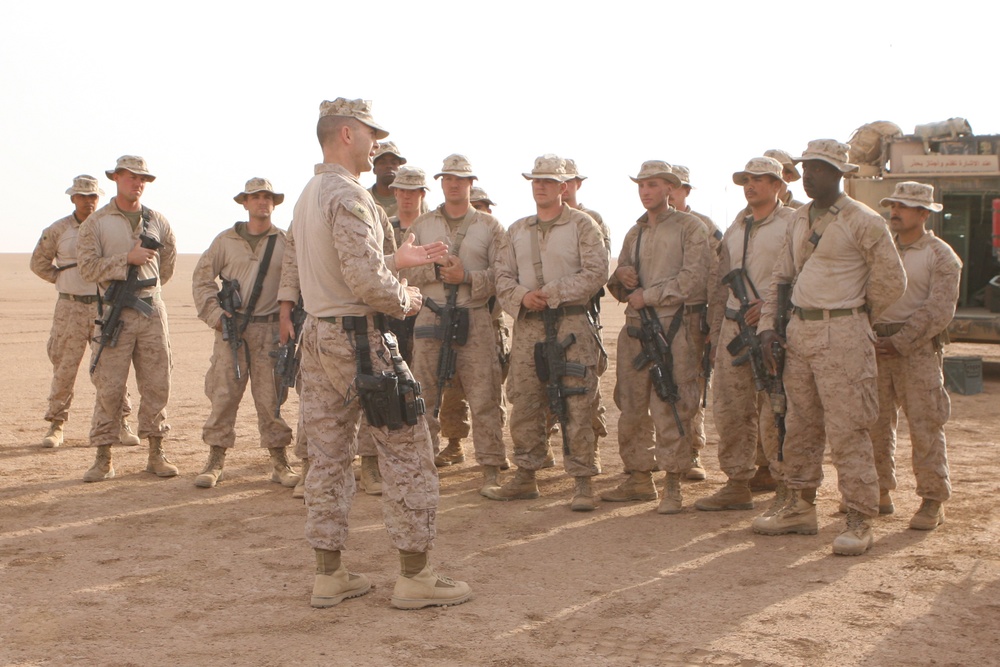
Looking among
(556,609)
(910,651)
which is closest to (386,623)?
(556,609)

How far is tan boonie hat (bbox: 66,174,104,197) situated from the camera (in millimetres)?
9656

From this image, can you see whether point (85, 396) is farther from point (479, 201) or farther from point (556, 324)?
point (556, 324)

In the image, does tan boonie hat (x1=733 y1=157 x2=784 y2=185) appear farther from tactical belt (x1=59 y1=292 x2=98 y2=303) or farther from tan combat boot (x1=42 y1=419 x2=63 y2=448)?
tan combat boot (x1=42 y1=419 x2=63 y2=448)

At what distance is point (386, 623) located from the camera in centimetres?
492

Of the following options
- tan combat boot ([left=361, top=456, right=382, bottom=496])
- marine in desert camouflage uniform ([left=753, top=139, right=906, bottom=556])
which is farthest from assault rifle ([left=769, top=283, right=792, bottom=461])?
tan combat boot ([left=361, top=456, right=382, bottom=496])

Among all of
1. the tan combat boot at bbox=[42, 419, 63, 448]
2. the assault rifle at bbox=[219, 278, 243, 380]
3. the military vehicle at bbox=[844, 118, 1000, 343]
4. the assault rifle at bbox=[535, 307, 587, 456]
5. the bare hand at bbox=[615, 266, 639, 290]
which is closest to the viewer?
the assault rifle at bbox=[535, 307, 587, 456]

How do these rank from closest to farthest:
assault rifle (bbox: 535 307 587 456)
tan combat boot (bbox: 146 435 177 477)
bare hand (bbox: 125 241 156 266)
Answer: assault rifle (bbox: 535 307 587 456), bare hand (bbox: 125 241 156 266), tan combat boot (bbox: 146 435 177 477)

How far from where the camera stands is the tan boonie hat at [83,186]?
966 cm

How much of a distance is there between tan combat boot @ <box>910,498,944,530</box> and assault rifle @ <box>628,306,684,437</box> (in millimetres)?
1538

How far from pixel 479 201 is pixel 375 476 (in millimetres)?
2951

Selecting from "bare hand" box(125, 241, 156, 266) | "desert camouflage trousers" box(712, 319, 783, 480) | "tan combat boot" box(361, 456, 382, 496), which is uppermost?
"bare hand" box(125, 241, 156, 266)

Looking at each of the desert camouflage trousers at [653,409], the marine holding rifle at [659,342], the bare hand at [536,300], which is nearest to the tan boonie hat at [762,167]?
the marine holding rifle at [659,342]

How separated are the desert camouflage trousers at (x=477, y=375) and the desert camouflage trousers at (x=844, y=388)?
2315 millimetres

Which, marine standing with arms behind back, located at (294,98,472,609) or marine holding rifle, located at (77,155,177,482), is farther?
marine holding rifle, located at (77,155,177,482)
